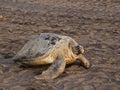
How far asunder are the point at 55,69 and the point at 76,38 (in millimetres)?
3108

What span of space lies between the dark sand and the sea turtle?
0.50 feet

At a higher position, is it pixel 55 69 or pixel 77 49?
pixel 77 49

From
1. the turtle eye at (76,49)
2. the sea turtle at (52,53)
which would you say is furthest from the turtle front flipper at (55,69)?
the turtle eye at (76,49)

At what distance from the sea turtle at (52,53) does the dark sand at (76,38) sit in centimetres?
15

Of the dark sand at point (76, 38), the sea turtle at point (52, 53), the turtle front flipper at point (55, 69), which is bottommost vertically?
the dark sand at point (76, 38)

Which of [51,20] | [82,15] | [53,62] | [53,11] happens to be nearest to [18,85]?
[53,62]

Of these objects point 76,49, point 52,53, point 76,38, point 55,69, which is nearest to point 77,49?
point 76,49

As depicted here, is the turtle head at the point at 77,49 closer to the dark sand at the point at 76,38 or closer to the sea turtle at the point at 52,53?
the sea turtle at the point at 52,53

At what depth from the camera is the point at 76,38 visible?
26.9 feet

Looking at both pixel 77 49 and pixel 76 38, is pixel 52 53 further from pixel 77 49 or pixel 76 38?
pixel 76 38

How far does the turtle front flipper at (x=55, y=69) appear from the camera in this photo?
4996 millimetres

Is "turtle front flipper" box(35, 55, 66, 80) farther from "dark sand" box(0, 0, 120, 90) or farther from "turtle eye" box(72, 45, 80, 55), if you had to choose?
"turtle eye" box(72, 45, 80, 55)

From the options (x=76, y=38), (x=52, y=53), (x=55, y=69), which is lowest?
(x=76, y=38)

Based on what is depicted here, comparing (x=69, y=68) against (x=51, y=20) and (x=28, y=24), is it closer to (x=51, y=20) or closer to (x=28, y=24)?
(x=28, y=24)
